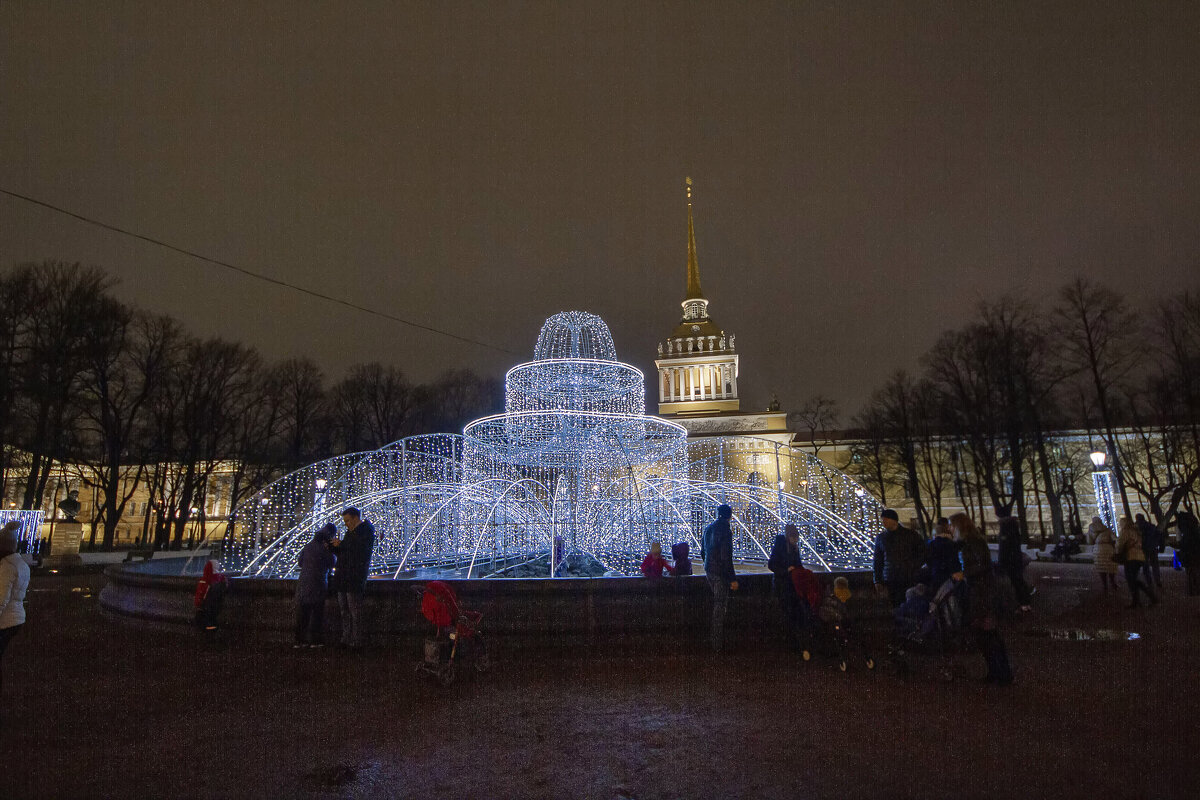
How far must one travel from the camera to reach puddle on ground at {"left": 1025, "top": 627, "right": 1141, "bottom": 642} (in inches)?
321

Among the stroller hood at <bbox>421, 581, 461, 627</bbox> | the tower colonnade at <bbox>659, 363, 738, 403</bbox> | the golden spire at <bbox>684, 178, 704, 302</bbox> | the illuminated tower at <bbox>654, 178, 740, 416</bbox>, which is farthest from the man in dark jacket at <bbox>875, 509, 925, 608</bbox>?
the golden spire at <bbox>684, 178, 704, 302</bbox>

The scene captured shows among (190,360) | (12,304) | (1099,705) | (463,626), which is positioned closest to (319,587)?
(463,626)

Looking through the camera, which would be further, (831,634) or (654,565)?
(654,565)

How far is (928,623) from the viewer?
6.45m

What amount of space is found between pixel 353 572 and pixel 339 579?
219mm

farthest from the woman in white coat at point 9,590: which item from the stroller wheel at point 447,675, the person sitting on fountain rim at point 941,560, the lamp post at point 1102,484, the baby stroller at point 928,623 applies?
the lamp post at point 1102,484

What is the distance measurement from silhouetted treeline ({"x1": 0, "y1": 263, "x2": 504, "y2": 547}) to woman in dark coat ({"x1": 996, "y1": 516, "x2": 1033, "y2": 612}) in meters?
29.3

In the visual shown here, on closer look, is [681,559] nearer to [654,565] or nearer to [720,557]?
[654,565]

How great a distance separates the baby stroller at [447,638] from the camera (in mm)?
6367

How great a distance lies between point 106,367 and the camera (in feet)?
94.0

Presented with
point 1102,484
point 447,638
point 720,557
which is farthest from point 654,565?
point 1102,484

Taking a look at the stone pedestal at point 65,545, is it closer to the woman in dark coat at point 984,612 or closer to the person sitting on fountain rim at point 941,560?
the person sitting on fountain rim at point 941,560

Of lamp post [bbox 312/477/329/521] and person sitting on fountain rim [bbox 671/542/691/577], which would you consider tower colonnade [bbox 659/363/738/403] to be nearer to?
lamp post [bbox 312/477/329/521]

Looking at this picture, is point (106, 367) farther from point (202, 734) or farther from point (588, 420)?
point (202, 734)
